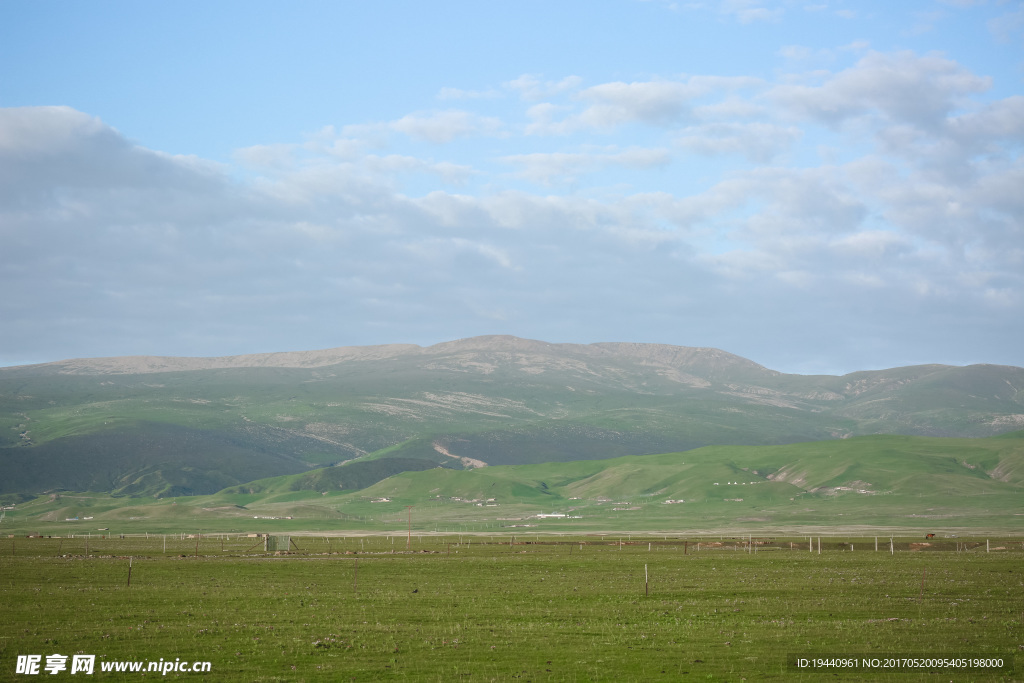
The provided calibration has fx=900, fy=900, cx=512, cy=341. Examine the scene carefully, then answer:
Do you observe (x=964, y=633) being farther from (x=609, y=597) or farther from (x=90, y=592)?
(x=90, y=592)

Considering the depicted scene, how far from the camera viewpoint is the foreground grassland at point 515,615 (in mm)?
30359

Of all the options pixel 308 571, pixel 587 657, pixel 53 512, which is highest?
pixel 587 657

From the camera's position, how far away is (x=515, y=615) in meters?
41.5

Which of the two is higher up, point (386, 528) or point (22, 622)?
point (22, 622)

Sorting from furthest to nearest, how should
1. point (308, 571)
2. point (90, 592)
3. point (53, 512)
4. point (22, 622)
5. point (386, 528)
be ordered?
1. point (53, 512)
2. point (386, 528)
3. point (308, 571)
4. point (90, 592)
5. point (22, 622)

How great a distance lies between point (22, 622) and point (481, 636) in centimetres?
2024

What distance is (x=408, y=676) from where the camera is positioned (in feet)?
93.7

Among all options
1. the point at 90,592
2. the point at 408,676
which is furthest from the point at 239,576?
the point at 408,676

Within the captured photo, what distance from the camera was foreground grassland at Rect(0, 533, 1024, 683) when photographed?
3036cm

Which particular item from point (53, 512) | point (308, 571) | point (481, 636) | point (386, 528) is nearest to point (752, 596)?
point (481, 636)

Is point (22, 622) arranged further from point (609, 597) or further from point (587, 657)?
point (609, 597)

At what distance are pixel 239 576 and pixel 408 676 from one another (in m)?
38.0

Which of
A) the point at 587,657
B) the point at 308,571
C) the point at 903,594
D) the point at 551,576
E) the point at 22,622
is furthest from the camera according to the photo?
the point at 308,571

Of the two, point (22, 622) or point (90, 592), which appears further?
point (90, 592)
